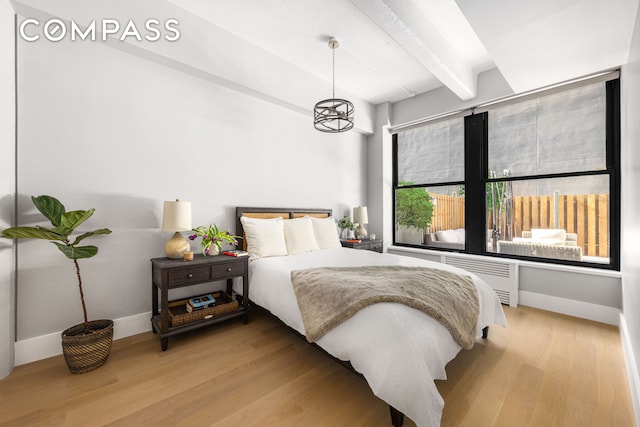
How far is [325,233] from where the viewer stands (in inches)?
137

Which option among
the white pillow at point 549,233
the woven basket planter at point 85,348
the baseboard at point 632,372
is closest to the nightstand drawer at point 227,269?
the woven basket planter at point 85,348

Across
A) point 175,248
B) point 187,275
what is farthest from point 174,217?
point 187,275

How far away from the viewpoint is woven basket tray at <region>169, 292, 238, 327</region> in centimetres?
224

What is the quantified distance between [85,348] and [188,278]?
2.50 feet

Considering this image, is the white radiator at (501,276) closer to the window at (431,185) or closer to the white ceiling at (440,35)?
the window at (431,185)

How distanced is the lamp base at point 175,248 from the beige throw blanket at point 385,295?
1.06 metres

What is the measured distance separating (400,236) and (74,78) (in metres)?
4.56

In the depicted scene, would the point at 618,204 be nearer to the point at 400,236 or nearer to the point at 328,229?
the point at 400,236

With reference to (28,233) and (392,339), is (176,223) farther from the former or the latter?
(392,339)

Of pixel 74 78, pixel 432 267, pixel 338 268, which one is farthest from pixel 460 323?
pixel 74 78

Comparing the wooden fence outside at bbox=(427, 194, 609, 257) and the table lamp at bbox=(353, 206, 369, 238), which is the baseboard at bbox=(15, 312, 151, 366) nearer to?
the table lamp at bbox=(353, 206, 369, 238)

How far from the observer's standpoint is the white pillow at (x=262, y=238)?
110 inches

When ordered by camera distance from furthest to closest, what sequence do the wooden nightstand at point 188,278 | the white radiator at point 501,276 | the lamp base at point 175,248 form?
1. the white radiator at point 501,276
2. the lamp base at point 175,248
3. the wooden nightstand at point 188,278

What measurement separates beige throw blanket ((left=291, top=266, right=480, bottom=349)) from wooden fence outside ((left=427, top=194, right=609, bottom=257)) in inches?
79.1
